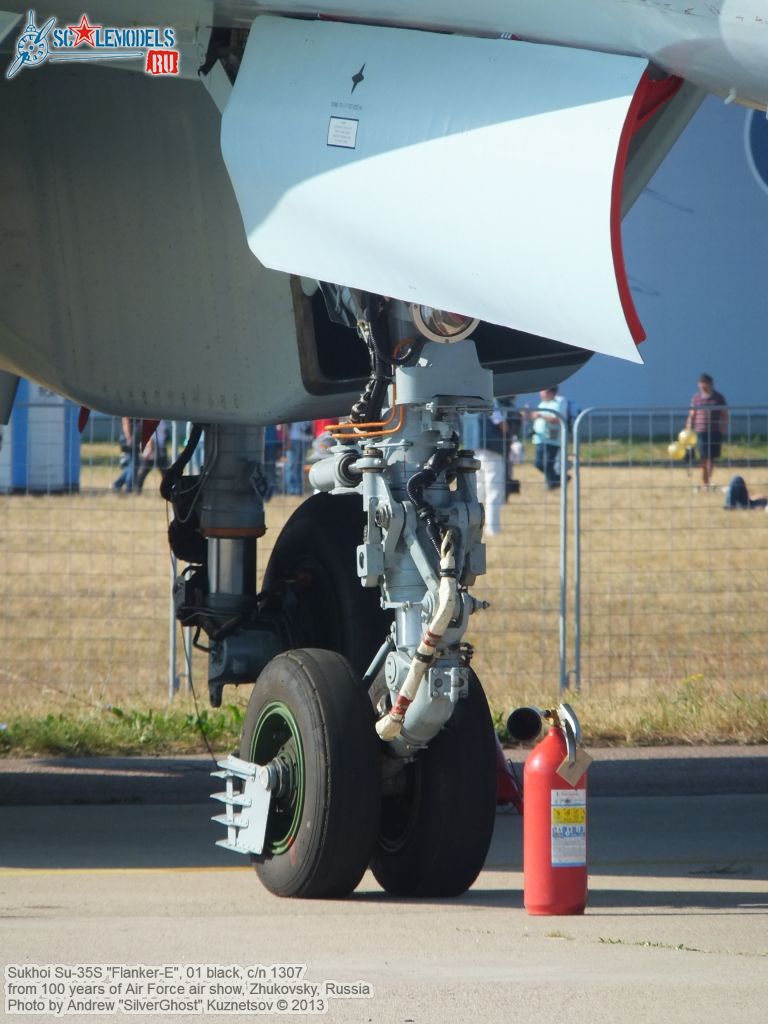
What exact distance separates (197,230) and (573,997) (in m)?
3.48

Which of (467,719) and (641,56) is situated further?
(467,719)

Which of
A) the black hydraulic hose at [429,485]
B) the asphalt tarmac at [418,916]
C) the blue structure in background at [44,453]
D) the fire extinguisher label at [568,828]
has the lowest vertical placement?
the asphalt tarmac at [418,916]

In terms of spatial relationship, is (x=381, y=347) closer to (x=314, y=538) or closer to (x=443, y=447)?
(x=443, y=447)

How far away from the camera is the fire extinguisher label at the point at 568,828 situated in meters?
5.39

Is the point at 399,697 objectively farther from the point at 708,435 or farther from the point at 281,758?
the point at 708,435

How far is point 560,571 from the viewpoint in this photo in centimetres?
1127

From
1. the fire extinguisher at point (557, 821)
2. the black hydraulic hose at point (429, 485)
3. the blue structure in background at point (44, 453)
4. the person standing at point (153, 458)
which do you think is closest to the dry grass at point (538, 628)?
the blue structure in background at point (44, 453)

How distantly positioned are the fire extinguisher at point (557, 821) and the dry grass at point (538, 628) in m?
3.69

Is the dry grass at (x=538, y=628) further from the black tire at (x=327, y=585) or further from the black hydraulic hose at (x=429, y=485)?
the black hydraulic hose at (x=429, y=485)

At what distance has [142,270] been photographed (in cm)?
671

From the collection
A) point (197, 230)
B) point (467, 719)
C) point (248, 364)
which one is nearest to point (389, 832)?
point (467, 719)

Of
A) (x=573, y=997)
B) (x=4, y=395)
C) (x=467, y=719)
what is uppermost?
(x=4, y=395)

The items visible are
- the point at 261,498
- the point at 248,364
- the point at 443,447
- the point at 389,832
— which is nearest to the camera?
the point at 443,447

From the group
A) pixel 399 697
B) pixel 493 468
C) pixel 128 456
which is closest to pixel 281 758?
pixel 399 697
